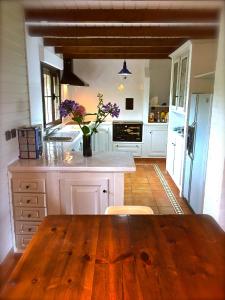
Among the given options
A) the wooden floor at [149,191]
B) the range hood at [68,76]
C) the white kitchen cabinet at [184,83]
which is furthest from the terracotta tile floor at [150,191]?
the range hood at [68,76]

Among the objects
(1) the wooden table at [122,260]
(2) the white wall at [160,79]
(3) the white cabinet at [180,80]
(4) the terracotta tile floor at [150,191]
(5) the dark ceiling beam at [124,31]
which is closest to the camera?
(1) the wooden table at [122,260]

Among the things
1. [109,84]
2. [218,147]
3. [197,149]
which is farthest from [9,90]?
[109,84]

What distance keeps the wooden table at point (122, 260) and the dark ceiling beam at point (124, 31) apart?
2.48 meters

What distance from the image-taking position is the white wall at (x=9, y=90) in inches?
84.3

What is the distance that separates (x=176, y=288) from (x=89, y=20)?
2.42m

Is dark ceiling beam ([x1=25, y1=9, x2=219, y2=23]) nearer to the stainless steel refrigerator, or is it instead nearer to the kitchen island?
the stainless steel refrigerator

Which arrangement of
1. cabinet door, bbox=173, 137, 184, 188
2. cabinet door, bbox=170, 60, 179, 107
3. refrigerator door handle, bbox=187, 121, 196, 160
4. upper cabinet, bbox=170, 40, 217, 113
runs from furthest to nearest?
cabinet door, bbox=170, 60, 179, 107, cabinet door, bbox=173, 137, 184, 188, upper cabinet, bbox=170, 40, 217, 113, refrigerator door handle, bbox=187, 121, 196, 160

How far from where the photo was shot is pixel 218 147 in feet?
7.63

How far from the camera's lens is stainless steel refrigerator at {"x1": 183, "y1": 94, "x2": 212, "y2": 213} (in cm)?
278

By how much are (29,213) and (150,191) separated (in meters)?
2.19

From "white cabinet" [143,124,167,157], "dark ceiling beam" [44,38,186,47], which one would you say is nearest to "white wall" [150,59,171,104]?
"white cabinet" [143,124,167,157]

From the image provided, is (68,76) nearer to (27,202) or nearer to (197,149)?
(197,149)

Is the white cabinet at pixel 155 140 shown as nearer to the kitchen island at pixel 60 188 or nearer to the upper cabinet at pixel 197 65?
the upper cabinet at pixel 197 65

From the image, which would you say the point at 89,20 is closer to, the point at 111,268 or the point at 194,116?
the point at 194,116
